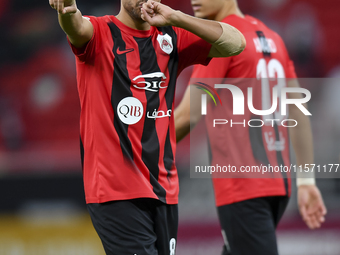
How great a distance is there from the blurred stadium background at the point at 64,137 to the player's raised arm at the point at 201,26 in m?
3.50

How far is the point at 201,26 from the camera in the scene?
7.48ft

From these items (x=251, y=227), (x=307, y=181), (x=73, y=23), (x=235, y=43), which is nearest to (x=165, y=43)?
(x=235, y=43)

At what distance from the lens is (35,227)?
18.6 ft

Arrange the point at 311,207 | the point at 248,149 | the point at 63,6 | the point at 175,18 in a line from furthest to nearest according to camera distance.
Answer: the point at 311,207
the point at 248,149
the point at 175,18
the point at 63,6

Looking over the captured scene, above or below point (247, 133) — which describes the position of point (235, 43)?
above

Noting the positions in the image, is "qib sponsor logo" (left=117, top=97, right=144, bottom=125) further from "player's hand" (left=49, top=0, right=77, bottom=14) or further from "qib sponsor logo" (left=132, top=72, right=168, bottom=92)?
"player's hand" (left=49, top=0, right=77, bottom=14)

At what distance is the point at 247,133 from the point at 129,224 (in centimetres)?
122

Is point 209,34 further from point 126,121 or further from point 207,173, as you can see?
point 207,173

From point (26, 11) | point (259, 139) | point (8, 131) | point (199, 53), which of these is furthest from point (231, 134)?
point (26, 11)

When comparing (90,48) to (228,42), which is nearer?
(90,48)

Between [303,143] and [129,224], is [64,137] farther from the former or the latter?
[129,224]

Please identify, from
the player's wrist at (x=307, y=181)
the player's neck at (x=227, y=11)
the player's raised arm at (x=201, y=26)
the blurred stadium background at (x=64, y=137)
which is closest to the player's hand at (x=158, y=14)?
the player's raised arm at (x=201, y=26)

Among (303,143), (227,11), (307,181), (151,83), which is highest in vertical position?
(227,11)

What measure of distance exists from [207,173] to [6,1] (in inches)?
232
